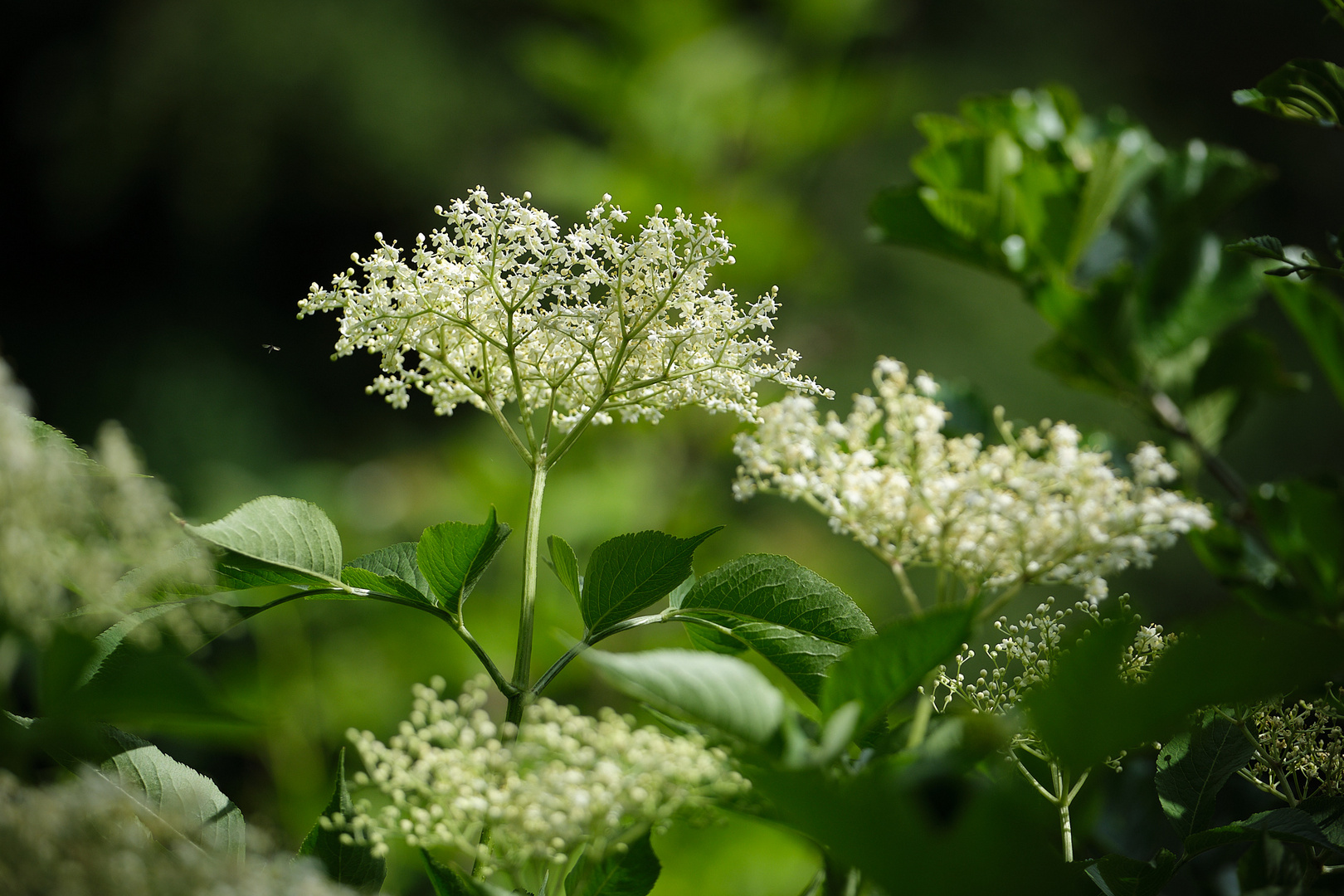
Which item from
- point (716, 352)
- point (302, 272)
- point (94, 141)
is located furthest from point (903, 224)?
point (94, 141)

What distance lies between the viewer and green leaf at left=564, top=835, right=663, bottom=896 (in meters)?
0.35

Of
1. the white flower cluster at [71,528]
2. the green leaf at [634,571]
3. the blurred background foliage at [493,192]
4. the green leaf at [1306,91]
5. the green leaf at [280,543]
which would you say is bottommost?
the blurred background foliage at [493,192]

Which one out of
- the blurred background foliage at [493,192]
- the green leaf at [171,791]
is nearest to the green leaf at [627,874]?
the green leaf at [171,791]

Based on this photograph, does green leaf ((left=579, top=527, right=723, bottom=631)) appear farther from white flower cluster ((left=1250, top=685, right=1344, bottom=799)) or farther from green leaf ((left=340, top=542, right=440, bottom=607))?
white flower cluster ((left=1250, top=685, right=1344, bottom=799))

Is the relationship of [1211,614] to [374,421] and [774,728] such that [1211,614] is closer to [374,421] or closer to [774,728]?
[774,728]

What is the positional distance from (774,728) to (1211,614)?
0.14m

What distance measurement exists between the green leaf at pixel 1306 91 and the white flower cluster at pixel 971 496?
20cm

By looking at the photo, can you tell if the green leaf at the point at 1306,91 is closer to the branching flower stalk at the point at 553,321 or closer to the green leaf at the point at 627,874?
the branching flower stalk at the point at 553,321

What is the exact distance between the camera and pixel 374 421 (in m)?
3.65

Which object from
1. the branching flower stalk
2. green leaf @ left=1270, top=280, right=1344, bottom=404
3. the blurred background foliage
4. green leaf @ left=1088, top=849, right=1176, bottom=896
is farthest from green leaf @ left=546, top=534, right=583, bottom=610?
the blurred background foliage

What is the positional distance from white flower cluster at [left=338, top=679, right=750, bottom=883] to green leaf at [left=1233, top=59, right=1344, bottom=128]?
16.0 inches

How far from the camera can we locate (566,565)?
1.26 feet

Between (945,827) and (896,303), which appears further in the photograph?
(896,303)

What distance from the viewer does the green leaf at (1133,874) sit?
35cm
